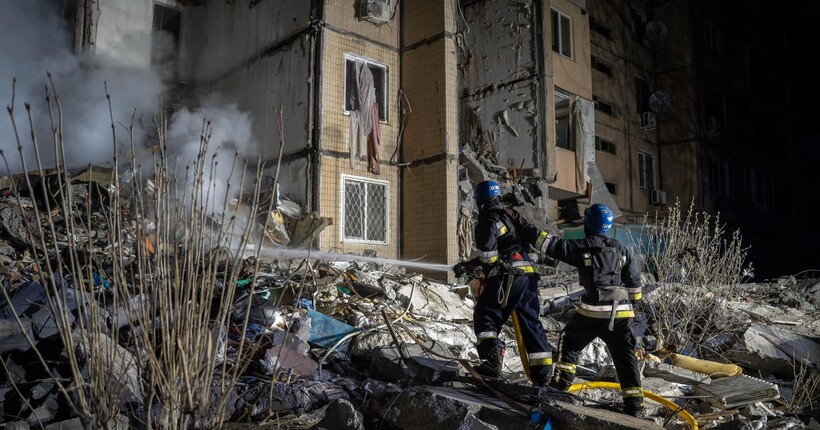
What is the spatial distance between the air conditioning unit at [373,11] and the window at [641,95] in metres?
14.8

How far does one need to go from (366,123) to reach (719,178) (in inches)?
761

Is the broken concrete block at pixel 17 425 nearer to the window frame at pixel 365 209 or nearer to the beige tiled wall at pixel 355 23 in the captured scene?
the window frame at pixel 365 209

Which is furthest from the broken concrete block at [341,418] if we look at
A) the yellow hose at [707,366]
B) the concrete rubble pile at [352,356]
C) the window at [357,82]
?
the window at [357,82]

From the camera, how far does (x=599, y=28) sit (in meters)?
22.0

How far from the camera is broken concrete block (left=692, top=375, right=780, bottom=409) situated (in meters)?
5.29

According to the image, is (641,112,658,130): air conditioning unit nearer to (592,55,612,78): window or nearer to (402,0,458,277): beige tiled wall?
(592,55,612,78): window

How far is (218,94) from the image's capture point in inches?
574

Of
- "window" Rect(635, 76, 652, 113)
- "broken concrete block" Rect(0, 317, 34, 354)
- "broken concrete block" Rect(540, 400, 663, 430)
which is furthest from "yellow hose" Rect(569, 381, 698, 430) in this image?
"window" Rect(635, 76, 652, 113)

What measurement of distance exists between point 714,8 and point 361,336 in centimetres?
2618

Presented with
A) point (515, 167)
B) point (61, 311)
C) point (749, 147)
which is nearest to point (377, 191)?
point (515, 167)

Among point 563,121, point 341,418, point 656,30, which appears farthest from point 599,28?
point 341,418

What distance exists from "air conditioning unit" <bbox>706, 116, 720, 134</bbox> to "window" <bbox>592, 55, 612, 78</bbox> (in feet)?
16.6

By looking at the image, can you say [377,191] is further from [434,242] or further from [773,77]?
[773,77]

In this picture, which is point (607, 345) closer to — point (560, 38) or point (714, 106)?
point (560, 38)
